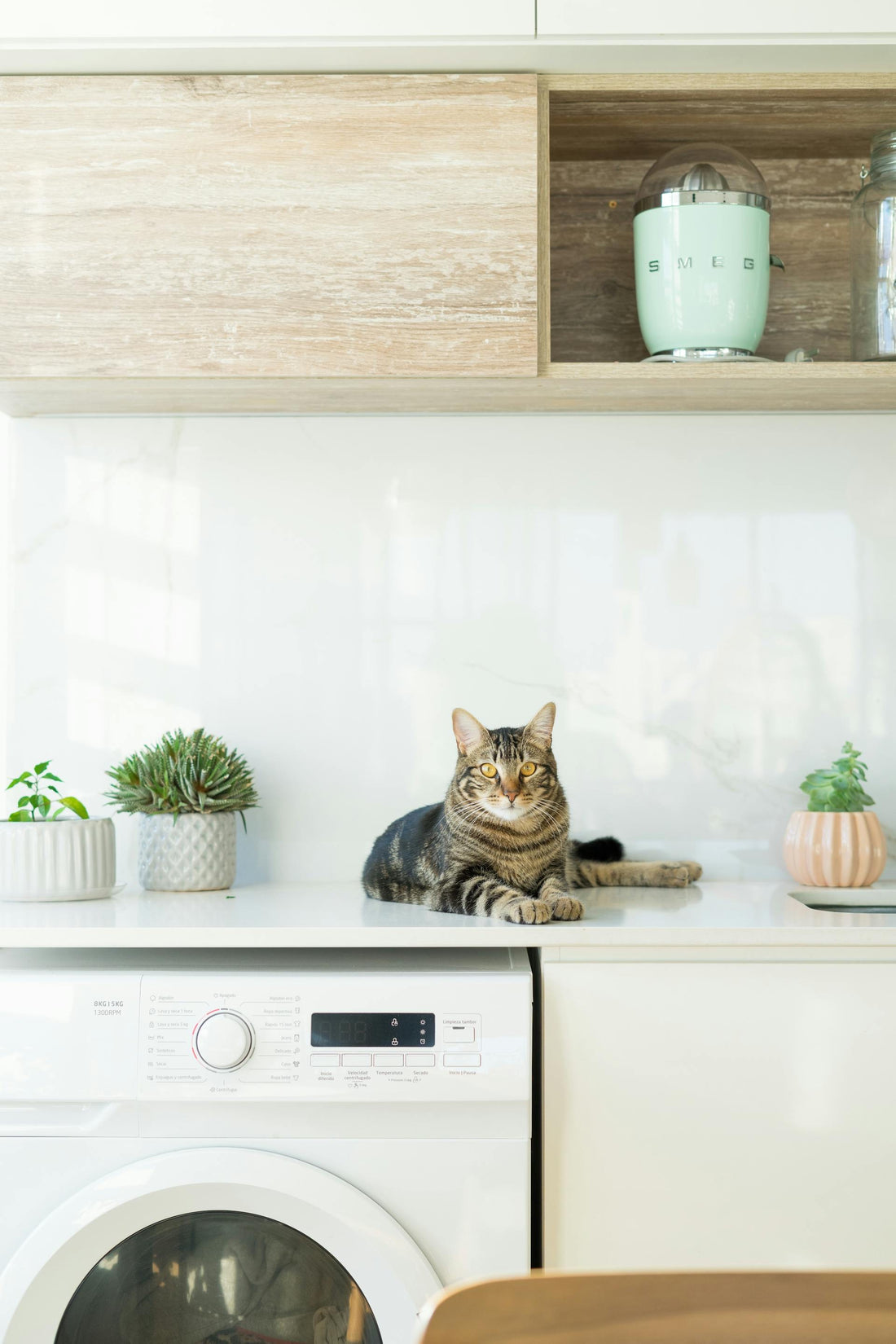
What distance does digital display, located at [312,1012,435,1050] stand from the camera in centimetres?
118

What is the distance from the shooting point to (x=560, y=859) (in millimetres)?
1445

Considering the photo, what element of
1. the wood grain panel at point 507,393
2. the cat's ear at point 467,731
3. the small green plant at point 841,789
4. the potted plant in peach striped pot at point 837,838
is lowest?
the potted plant in peach striped pot at point 837,838

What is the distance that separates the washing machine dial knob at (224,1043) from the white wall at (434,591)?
1.86 feet

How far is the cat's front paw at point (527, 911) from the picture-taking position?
1237 millimetres

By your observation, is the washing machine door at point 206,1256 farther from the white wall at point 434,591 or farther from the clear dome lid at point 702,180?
the clear dome lid at point 702,180

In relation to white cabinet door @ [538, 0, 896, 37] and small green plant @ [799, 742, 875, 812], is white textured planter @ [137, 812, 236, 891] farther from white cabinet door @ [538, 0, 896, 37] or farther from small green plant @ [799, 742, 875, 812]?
white cabinet door @ [538, 0, 896, 37]

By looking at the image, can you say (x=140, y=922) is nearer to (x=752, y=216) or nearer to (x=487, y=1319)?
(x=487, y=1319)

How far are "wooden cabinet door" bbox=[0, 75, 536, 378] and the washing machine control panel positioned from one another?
0.75 metres

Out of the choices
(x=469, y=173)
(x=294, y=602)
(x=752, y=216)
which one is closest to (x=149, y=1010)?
(x=294, y=602)

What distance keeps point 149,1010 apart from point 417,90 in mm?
1160

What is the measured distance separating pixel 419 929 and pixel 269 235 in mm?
878

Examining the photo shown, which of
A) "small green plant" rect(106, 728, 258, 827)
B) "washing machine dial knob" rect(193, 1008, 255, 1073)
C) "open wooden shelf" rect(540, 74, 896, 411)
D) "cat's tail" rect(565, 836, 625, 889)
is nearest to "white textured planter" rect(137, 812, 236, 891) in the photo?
"small green plant" rect(106, 728, 258, 827)

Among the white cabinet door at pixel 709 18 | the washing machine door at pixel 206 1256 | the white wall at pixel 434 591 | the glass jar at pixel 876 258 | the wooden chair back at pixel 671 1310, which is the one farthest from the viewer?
the white wall at pixel 434 591

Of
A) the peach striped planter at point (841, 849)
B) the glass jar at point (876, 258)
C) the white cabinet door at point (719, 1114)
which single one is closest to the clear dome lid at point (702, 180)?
the glass jar at point (876, 258)
